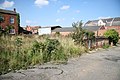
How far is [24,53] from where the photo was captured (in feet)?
32.9

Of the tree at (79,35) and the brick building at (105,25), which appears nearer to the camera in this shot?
the tree at (79,35)

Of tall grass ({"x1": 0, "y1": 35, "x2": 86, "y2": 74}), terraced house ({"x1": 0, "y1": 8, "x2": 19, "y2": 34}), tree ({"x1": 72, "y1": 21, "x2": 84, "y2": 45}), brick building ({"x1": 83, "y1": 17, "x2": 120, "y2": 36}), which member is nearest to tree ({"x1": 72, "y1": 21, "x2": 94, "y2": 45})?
tree ({"x1": 72, "y1": 21, "x2": 84, "y2": 45})

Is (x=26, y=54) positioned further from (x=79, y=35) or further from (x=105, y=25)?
(x=105, y=25)

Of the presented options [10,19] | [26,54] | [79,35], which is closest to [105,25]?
[10,19]

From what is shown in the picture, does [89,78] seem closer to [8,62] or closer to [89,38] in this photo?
[8,62]

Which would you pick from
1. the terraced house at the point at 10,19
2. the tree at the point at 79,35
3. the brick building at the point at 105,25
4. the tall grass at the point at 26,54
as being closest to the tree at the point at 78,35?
the tree at the point at 79,35

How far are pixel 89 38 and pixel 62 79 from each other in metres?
13.4

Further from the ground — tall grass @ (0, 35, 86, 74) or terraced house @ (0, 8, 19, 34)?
terraced house @ (0, 8, 19, 34)

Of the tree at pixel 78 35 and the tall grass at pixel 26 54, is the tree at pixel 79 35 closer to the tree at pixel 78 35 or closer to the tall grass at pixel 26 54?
the tree at pixel 78 35

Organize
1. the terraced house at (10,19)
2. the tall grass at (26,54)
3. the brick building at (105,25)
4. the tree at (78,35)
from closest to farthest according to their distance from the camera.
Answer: the tall grass at (26,54), the tree at (78,35), the terraced house at (10,19), the brick building at (105,25)

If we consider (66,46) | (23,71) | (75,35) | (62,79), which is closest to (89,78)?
(62,79)

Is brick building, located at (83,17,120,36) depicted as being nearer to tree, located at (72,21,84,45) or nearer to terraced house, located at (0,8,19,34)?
terraced house, located at (0,8,19,34)

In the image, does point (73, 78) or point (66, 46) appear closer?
point (73, 78)

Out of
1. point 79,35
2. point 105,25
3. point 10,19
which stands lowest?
point 79,35
